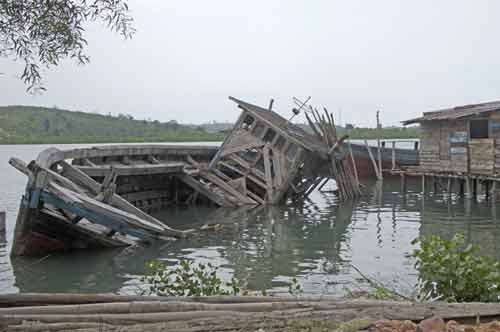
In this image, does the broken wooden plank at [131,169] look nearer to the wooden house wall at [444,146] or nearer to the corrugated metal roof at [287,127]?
the corrugated metal roof at [287,127]

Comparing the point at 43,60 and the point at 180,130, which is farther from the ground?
the point at 180,130

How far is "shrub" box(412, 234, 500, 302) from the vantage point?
6.59 meters

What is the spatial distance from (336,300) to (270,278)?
15.9 ft

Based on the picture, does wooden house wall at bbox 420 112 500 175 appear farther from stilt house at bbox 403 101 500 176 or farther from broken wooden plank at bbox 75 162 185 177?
broken wooden plank at bbox 75 162 185 177

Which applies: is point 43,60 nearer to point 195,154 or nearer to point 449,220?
point 449,220

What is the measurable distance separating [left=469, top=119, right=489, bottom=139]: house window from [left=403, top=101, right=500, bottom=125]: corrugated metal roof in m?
0.63

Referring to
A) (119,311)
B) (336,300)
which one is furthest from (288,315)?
(119,311)

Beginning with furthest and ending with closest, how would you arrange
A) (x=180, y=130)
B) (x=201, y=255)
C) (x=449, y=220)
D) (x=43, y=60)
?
1. (x=180, y=130)
2. (x=449, y=220)
3. (x=201, y=255)
4. (x=43, y=60)

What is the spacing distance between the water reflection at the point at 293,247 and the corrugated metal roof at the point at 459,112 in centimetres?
337

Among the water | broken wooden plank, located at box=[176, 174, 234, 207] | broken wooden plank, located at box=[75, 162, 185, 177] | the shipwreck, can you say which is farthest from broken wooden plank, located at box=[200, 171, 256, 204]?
broken wooden plank, located at box=[75, 162, 185, 177]

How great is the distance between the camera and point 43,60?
21.5 ft

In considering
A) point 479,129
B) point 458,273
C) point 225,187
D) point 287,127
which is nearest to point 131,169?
point 225,187

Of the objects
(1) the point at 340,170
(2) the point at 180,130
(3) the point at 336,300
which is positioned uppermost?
(2) the point at 180,130

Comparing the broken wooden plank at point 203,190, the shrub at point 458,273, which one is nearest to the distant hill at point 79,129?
the broken wooden plank at point 203,190
